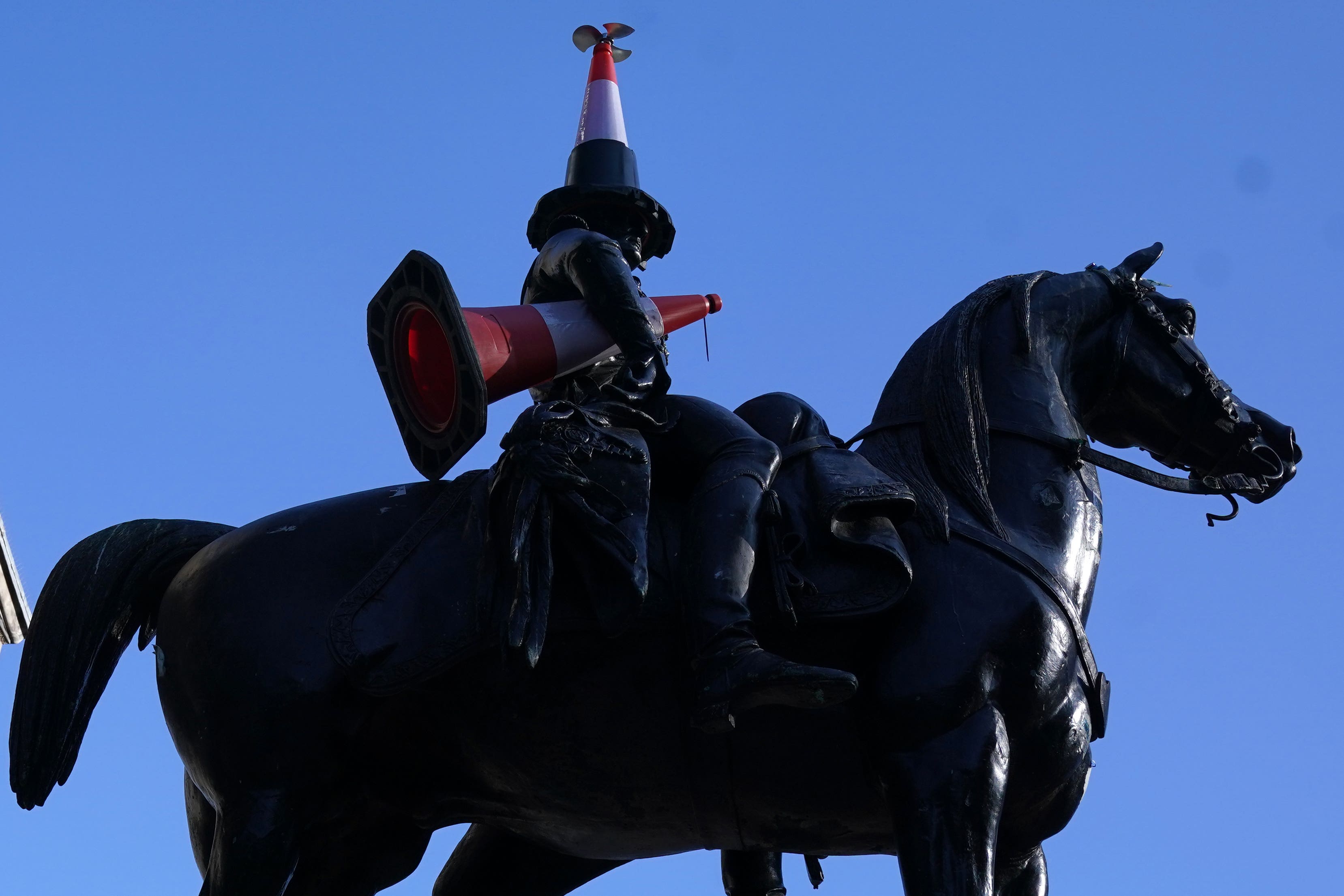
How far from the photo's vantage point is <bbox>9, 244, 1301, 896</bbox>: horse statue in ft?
22.6

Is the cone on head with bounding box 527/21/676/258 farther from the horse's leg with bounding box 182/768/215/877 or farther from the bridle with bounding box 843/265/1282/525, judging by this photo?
the horse's leg with bounding box 182/768/215/877

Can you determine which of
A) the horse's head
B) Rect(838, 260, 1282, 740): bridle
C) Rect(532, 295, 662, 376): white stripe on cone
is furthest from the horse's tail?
the horse's head

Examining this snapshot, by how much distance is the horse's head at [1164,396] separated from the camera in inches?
330

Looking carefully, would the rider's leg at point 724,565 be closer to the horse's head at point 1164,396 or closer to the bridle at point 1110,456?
the bridle at point 1110,456

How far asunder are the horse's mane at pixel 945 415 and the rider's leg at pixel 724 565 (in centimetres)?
63

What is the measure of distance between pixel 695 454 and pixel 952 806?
70.4 inches

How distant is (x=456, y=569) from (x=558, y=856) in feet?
6.13

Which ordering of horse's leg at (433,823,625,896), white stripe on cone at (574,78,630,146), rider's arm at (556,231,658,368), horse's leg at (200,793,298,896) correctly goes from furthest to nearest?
white stripe on cone at (574,78,630,146), horse's leg at (433,823,625,896), rider's arm at (556,231,658,368), horse's leg at (200,793,298,896)

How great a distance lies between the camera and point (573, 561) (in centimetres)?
702

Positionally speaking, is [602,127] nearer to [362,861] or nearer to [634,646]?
[634,646]

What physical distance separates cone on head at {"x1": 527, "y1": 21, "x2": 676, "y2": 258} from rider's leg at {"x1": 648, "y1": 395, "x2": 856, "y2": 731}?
4.90 ft

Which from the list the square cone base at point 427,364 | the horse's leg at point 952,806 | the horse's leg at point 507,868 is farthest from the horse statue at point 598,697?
the horse's leg at point 507,868

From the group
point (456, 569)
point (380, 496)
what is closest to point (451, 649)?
point (456, 569)

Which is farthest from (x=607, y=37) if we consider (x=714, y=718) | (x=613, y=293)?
(x=714, y=718)
